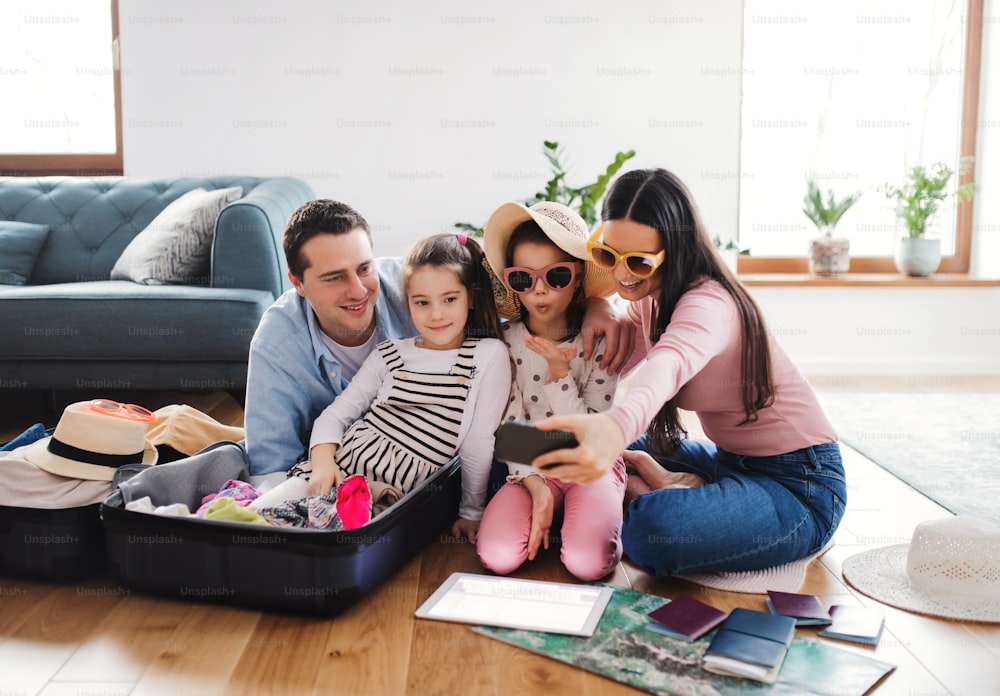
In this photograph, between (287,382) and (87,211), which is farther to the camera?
(87,211)

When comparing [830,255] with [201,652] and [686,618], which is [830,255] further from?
[201,652]

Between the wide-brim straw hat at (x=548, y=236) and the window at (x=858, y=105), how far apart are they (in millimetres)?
2872

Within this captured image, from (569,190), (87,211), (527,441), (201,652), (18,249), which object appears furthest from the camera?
(569,190)

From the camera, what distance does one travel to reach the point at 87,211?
3.68 meters

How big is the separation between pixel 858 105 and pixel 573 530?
3.63 metres

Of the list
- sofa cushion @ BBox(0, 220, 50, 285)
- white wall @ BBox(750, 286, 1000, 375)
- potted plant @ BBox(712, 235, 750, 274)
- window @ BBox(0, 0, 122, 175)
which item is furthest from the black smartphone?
window @ BBox(0, 0, 122, 175)

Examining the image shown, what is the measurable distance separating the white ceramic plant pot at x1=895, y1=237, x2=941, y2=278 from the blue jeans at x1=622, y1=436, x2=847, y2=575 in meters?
2.97

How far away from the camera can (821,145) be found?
183 inches

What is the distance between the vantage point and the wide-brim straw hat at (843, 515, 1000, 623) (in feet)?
5.58

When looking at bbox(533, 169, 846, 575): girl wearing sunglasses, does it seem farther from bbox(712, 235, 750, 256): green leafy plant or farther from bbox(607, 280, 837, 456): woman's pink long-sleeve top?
bbox(712, 235, 750, 256): green leafy plant

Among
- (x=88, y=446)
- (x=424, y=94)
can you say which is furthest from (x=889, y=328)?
(x=88, y=446)

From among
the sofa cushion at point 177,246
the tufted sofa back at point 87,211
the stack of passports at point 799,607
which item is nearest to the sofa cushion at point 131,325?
the sofa cushion at point 177,246

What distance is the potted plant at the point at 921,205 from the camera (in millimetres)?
4363

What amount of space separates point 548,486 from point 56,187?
2857 mm
